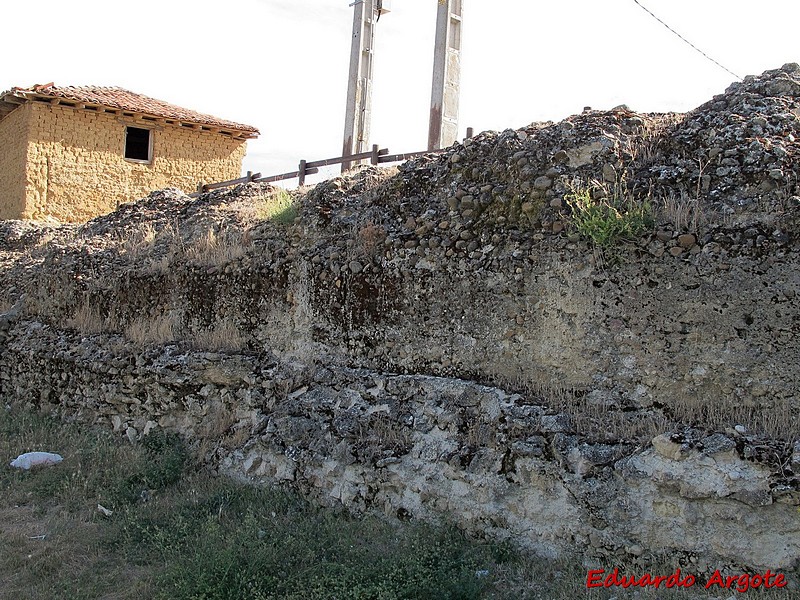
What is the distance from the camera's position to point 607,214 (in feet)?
17.9

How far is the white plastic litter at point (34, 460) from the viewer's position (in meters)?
7.24

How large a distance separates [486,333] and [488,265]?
586mm

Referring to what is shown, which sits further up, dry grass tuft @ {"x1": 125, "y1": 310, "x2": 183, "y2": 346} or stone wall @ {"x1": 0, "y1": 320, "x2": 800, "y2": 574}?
dry grass tuft @ {"x1": 125, "y1": 310, "x2": 183, "y2": 346}

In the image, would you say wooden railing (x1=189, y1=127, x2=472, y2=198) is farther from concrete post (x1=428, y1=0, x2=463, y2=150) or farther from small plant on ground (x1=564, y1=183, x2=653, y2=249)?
small plant on ground (x1=564, y1=183, x2=653, y2=249)

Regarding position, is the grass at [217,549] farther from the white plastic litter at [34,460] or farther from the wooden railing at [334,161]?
the wooden railing at [334,161]

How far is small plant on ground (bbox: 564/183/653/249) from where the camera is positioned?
210 inches

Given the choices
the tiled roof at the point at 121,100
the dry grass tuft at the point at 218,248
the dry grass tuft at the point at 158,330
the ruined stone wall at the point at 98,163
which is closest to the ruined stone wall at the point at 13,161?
the ruined stone wall at the point at 98,163

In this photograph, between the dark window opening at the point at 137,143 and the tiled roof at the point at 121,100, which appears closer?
the tiled roof at the point at 121,100

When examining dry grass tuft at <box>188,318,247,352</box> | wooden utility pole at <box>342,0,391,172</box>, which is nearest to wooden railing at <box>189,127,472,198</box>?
wooden utility pole at <box>342,0,391,172</box>

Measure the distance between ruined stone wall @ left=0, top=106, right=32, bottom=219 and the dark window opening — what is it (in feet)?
6.84

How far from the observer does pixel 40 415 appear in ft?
29.6

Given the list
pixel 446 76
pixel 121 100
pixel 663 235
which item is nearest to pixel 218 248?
pixel 663 235

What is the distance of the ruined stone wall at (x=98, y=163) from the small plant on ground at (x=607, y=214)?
41.0 feet

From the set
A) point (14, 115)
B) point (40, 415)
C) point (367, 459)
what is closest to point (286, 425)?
point (367, 459)
